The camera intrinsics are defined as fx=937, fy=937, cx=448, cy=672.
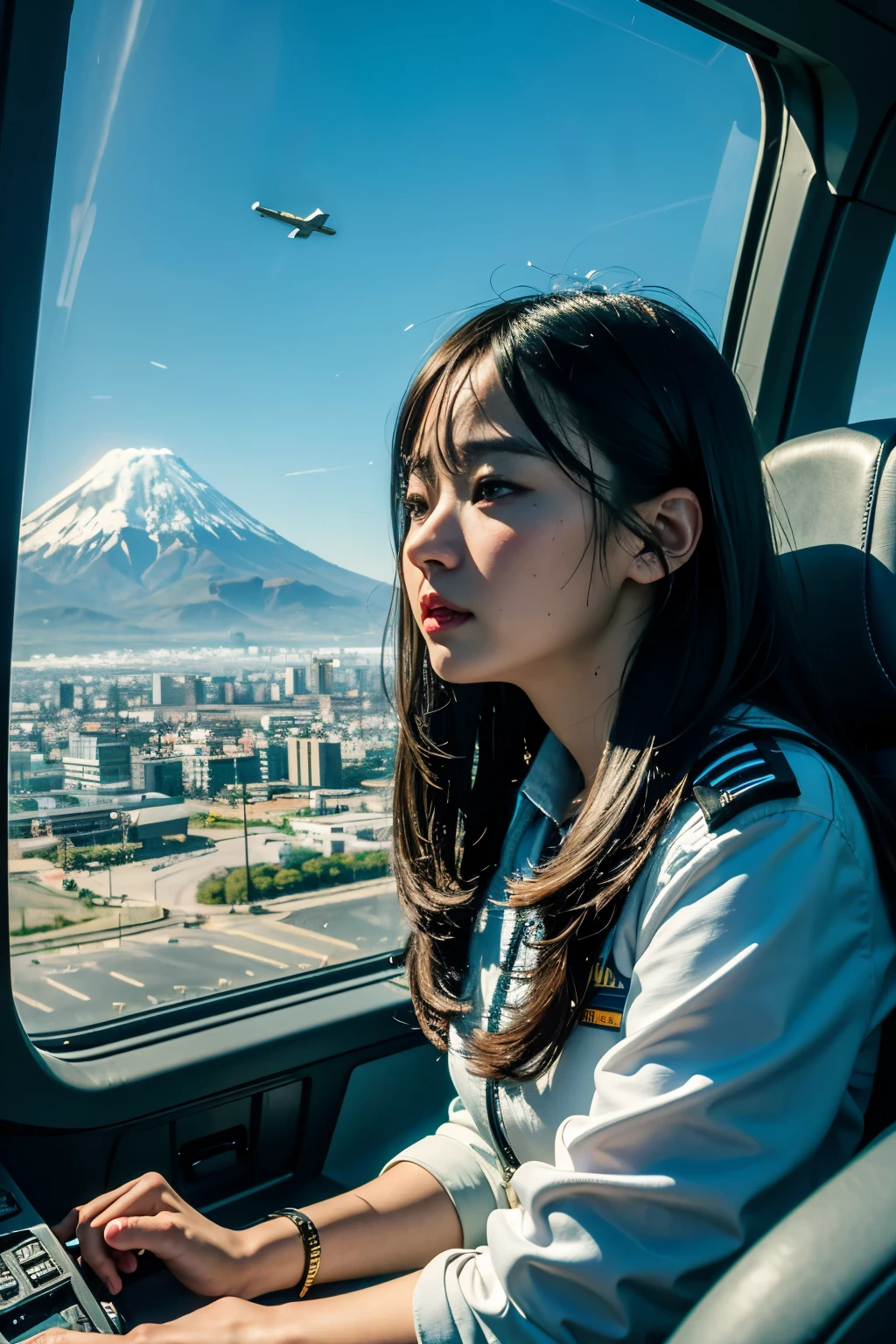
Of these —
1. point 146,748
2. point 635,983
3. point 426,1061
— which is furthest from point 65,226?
point 426,1061

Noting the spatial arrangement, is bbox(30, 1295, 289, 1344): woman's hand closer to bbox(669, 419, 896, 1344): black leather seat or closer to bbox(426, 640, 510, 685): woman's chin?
bbox(669, 419, 896, 1344): black leather seat

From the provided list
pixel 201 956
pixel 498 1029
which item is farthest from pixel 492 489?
pixel 201 956

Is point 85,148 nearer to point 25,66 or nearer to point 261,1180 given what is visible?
point 25,66

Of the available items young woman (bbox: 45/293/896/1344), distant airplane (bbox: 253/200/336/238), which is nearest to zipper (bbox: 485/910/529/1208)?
young woman (bbox: 45/293/896/1344)

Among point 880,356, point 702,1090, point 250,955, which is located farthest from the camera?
point 880,356

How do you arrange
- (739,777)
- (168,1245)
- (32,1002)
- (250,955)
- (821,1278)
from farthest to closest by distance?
(250,955) < (32,1002) < (168,1245) < (739,777) < (821,1278)

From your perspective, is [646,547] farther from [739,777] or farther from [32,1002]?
[32,1002]

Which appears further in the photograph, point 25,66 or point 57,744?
point 57,744
